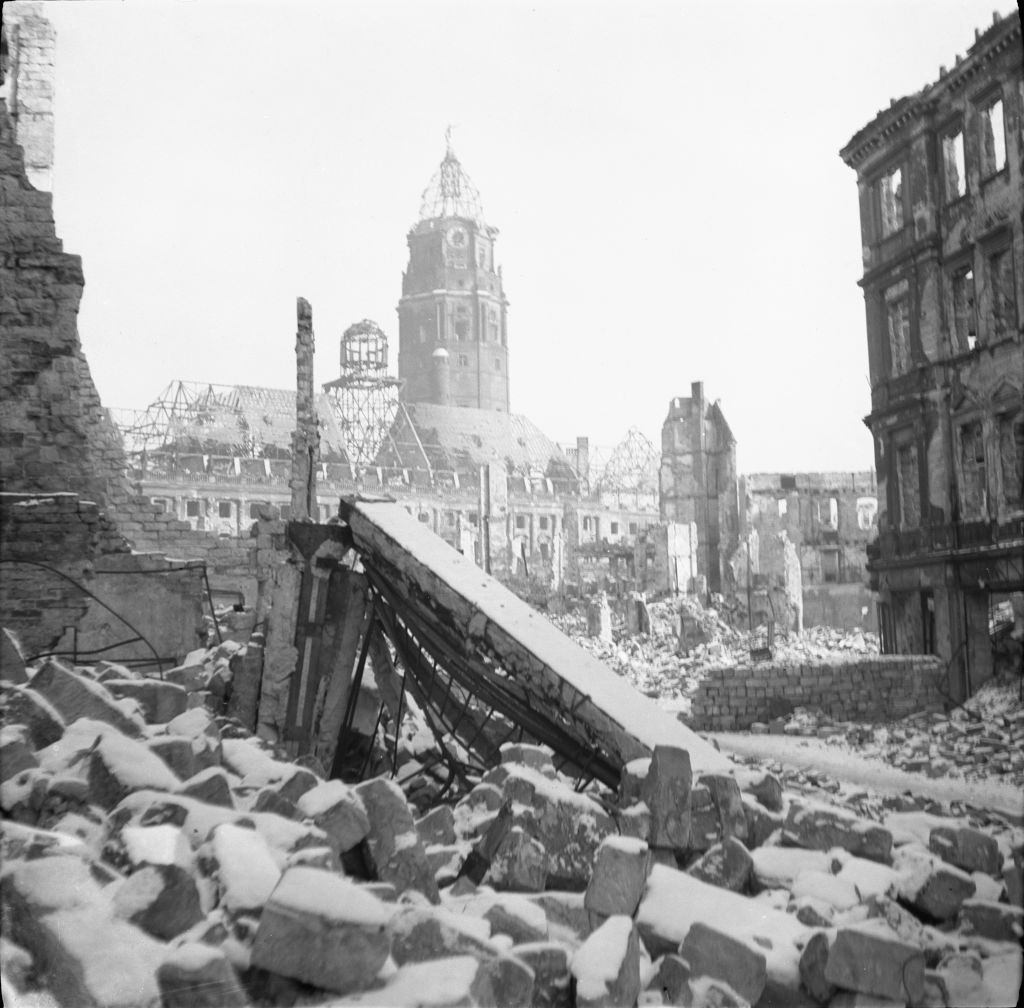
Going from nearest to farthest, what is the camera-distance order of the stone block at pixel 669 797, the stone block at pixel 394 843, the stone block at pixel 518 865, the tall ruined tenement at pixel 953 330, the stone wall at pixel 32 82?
the stone block at pixel 394 843, the stone block at pixel 518 865, the stone block at pixel 669 797, the tall ruined tenement at pixel 953 330, the stone wall at pixel 32 82

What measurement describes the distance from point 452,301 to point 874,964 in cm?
899

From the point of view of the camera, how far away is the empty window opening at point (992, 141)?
20.7 feet

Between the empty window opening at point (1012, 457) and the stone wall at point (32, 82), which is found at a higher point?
the stone wall at point (32, 82)

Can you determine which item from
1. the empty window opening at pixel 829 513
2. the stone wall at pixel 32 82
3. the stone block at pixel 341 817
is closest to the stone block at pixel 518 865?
the stone block at pixel 341 817

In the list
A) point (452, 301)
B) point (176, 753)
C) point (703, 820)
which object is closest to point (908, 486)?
point (452, 301)

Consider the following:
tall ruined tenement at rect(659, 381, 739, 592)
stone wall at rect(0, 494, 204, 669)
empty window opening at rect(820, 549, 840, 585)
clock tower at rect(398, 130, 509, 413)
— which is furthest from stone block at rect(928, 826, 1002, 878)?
empty window opening at rect(820, 549, 840, 585)

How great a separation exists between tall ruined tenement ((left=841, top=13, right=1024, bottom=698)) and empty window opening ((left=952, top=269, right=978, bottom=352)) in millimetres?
15

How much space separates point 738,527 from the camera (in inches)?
569

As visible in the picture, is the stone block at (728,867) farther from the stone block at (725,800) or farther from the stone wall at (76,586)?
the stone wall at (76,586)

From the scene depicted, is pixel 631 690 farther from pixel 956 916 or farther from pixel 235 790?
pixel 235 790

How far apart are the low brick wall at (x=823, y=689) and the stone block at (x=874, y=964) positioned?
5781 mm

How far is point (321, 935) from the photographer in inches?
97.5

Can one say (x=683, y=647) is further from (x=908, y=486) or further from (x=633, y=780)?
(x=633, y=780)

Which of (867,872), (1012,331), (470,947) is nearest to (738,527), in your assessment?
(1012,331)
